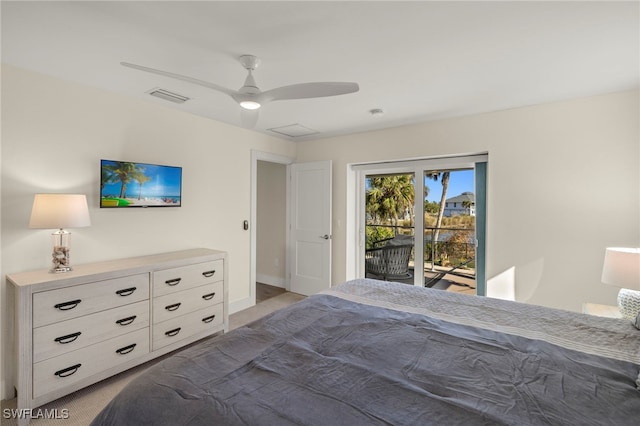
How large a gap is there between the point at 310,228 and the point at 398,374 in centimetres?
356

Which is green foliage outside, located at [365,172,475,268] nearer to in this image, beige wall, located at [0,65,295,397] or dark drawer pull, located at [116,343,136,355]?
beige wall, located at [0,65,295,397]

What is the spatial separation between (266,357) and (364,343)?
460mm

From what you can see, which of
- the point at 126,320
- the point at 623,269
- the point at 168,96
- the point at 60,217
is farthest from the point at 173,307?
the point at 623,269

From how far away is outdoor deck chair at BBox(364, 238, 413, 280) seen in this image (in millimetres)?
4191

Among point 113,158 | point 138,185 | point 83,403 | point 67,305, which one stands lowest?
point 83,403

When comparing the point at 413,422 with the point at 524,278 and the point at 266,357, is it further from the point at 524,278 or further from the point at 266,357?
the point at 524,278

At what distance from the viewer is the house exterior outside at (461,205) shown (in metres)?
3.66

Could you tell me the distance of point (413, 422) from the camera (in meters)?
0.91

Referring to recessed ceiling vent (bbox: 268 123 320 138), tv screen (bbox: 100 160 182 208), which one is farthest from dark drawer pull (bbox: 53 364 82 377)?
recessed ceiling vent (bbox: 268 123 320 138)

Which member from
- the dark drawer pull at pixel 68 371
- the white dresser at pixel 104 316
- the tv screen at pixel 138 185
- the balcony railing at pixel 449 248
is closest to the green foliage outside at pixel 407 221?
the balcony railing at pixel 449 248

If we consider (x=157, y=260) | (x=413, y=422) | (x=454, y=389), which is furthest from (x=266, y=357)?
(x=157, y=260)

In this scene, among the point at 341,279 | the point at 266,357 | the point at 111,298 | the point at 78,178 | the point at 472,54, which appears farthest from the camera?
the point at 341,279

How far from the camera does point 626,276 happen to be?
2039 millimetres

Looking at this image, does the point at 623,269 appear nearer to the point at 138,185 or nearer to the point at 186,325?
the point at 186,325
